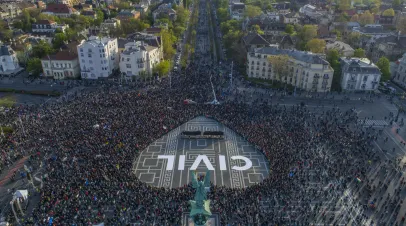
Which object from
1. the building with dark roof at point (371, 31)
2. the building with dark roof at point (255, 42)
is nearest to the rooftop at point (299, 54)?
the building with dark roof at point (255, 42)

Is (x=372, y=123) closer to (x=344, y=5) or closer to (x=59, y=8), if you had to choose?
(x=344, y=5)

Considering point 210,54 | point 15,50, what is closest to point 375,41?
point 210,54

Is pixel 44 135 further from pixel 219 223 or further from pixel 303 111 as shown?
pixel 303 111

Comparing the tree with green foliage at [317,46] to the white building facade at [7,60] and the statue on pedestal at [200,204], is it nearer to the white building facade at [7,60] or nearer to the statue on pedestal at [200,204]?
the statue on pedestal at [200,204]

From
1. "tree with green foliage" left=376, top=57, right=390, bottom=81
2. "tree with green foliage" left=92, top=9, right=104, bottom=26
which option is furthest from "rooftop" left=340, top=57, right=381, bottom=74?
"tree with green foliage" left=92, top=9, right=104, bottom=26

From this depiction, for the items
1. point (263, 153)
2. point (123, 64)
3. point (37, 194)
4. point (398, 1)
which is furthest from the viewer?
point (398, 1)

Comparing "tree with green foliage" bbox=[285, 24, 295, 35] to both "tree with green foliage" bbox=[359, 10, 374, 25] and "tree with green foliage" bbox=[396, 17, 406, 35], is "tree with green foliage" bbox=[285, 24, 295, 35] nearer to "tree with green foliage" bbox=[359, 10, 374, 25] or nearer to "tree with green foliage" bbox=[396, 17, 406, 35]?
"tree with green foliage" bbox=[359, 10, 374, 25]
